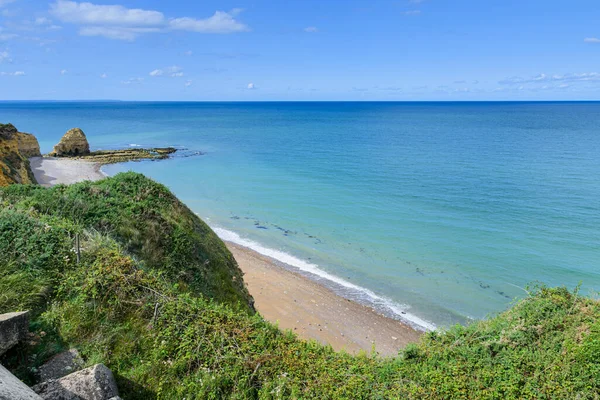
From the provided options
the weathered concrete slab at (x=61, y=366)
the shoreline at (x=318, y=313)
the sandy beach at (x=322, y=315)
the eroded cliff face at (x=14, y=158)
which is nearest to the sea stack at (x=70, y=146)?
the eroded cliff face at (x=14, y=158)

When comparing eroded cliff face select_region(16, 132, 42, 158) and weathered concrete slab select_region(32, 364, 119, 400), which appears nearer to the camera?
weathered concrete slab select_region(32, 364, 119, 400)

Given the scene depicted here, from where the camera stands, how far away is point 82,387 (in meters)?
5.41

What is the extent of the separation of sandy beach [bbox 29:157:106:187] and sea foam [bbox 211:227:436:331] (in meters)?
20.4

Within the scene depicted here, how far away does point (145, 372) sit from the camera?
650 cm

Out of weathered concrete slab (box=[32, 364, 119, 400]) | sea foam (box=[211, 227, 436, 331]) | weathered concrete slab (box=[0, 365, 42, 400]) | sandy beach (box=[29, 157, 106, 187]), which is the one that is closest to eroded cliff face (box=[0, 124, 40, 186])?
sandy beach (box=[29, 157, 106, 187])

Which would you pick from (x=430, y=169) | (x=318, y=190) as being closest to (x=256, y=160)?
(x=318, y=190)

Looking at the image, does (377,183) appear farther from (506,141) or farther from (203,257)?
(506,141)

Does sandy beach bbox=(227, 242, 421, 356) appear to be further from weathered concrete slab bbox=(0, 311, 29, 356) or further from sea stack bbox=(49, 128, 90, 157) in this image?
sea stack bbox=(49, 128, 90, 157)

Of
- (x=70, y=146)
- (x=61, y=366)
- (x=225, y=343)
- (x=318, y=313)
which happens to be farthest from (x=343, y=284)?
(x=70, y=146)

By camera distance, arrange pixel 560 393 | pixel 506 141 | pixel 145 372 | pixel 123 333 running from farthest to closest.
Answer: pixel 506 141 → pixel 123 333 → pixel 145 372 → pixel 560 393

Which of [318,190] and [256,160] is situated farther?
[256,160]

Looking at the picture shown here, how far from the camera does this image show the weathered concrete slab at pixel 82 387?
5281mm

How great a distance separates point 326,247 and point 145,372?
20179 mm

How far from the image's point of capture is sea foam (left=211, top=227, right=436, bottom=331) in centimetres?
1831
